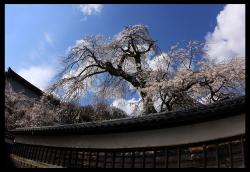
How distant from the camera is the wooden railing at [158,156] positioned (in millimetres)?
7601

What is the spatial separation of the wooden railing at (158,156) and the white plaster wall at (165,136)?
14 cm

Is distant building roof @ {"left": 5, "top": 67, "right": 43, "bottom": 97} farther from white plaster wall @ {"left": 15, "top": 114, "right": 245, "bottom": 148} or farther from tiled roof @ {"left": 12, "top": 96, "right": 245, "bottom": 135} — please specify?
tiled roof @ {"left": 12, "top": 96, "right": 245, "bottom": 135}

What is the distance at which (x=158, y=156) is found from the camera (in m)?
9.10

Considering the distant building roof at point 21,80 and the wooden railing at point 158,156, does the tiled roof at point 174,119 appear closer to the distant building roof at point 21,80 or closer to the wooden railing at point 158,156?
the wooden railing at point 158,156

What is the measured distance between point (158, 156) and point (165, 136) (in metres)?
0.64

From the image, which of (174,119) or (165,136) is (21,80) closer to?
(165,136)

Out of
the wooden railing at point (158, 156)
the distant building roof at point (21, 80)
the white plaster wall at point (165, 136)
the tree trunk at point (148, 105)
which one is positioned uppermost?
the distant building roof at point (21, 80)

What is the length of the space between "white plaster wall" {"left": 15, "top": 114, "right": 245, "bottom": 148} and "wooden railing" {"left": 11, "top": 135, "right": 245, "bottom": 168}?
0.14m

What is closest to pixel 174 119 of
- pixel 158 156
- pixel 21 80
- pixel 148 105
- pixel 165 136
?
pixel 165 136

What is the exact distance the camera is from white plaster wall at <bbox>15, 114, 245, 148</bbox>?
7672mm

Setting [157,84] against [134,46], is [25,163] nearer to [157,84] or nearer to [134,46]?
[157,84]

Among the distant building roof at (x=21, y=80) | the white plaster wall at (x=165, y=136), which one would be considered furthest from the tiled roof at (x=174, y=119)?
the distant building roof at (x=21, y=80)

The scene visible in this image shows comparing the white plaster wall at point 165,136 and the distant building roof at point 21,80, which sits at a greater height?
the distant building roof at point 21,80
